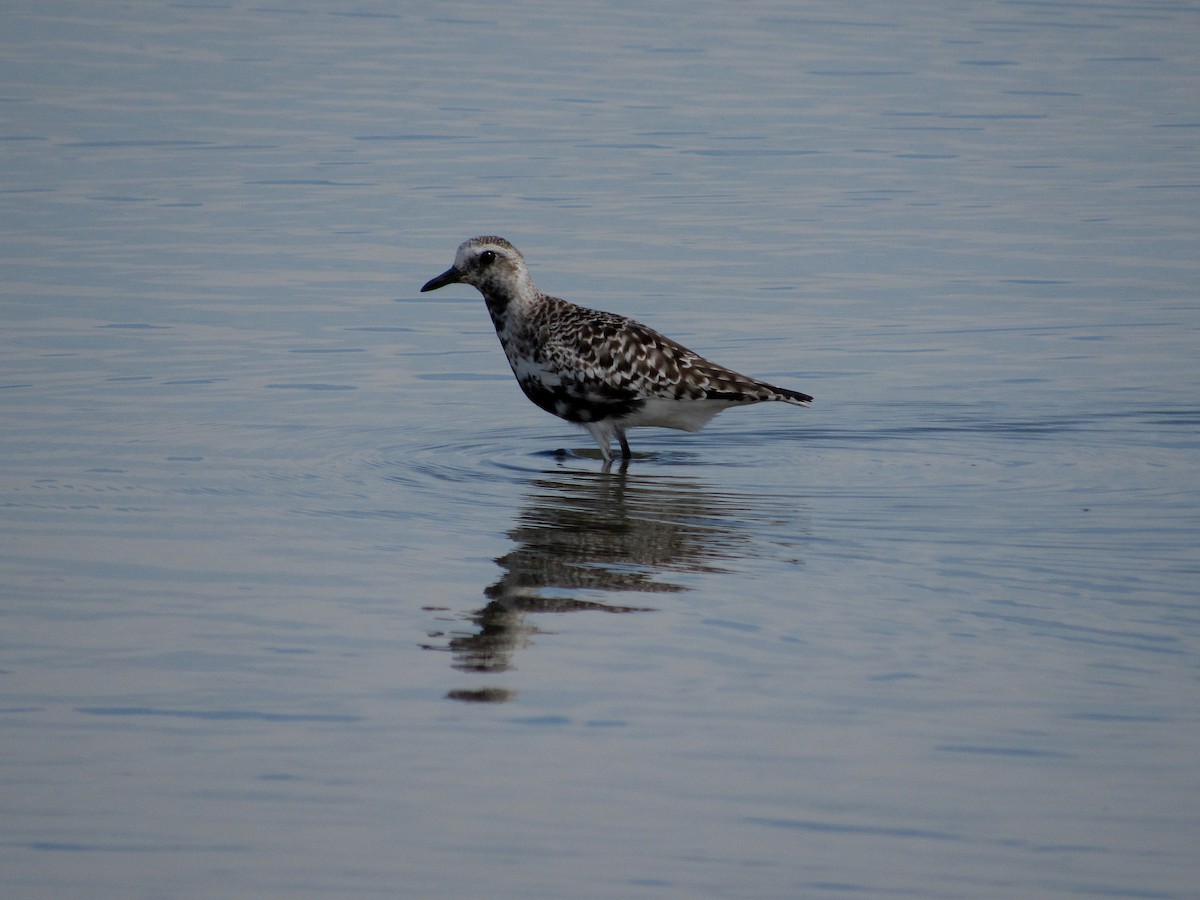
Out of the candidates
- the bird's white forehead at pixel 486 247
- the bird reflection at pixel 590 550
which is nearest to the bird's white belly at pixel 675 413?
the bird reflection at pixel 590 550

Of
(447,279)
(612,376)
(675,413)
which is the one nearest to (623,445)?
(675,413)

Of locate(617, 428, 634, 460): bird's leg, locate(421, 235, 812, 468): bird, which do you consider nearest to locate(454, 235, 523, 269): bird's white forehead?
locate(421, 235, 812, 468): bird

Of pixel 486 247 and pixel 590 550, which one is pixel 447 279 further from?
pixel 590 550

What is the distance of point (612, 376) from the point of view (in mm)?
13812

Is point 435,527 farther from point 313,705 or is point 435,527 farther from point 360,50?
point 360,50

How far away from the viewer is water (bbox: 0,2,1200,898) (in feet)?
23.5

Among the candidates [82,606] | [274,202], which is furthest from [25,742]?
[274,202]

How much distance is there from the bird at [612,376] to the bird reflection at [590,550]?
1.88 ft

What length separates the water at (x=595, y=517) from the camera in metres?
7.15

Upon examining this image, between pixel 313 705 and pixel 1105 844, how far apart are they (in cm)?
313

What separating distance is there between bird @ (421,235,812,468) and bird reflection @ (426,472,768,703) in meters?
0.57

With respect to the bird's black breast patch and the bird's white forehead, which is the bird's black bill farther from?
the bird's black breast patch

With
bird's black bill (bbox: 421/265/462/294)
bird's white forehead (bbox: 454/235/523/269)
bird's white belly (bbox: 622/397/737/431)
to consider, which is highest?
bird's white forehead (bbox: 454/235/523/269)

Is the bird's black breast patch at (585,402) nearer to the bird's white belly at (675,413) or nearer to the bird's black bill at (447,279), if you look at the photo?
the bird's white belly at (675,413)
